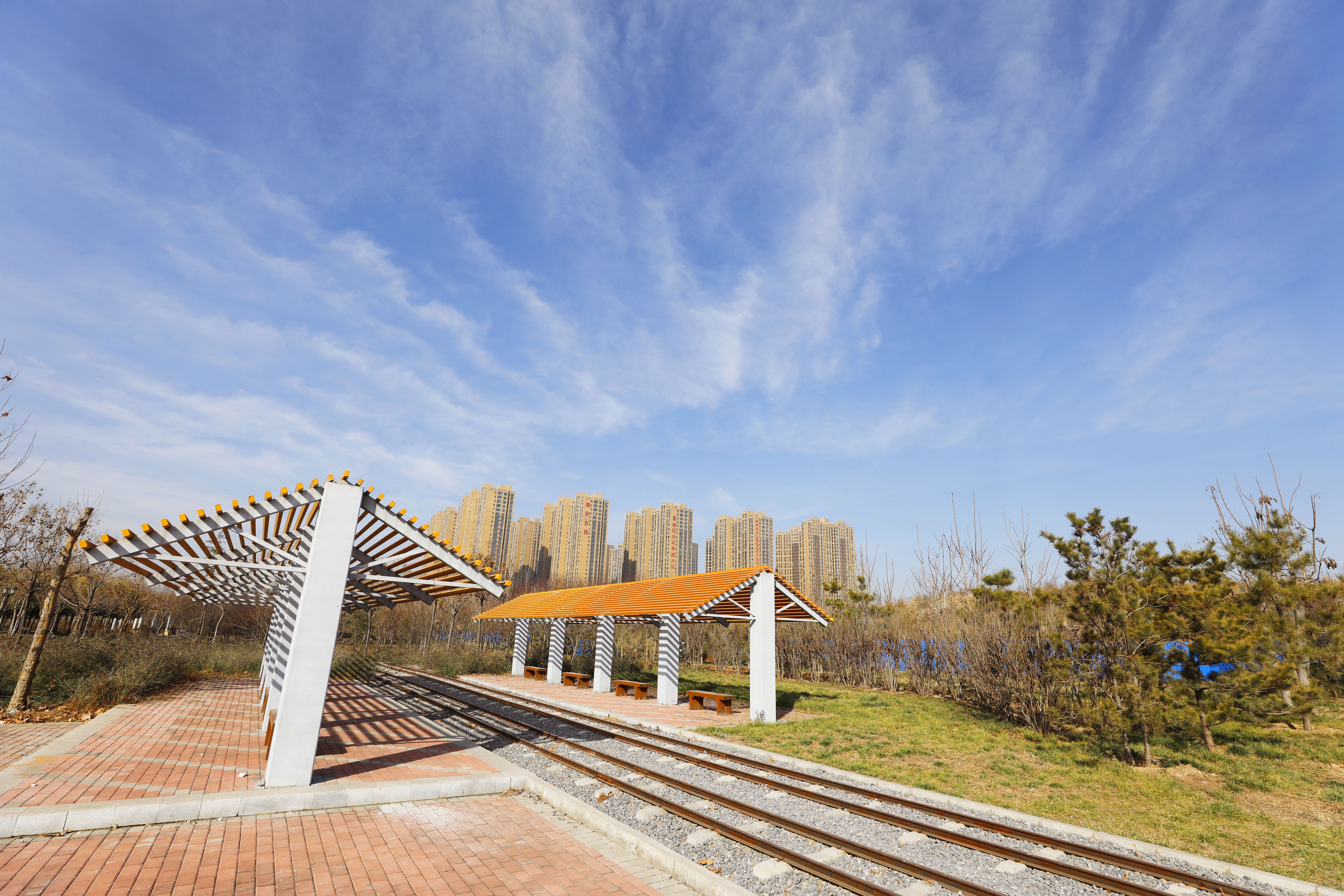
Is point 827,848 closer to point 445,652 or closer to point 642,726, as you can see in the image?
point 642,726

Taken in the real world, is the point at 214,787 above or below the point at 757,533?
below

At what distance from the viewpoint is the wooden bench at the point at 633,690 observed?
20.6 m

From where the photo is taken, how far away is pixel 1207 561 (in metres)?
12.3

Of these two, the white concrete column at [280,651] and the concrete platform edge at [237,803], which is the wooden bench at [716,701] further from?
the white concrete column at [280,651]

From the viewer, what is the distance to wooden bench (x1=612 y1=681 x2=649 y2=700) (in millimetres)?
20578

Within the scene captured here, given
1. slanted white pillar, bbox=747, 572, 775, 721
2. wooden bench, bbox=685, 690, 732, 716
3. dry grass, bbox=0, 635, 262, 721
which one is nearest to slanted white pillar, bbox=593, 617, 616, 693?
wooden bench, bbox=685, 690, 732, 716

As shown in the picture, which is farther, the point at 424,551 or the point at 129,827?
the point at 424,551

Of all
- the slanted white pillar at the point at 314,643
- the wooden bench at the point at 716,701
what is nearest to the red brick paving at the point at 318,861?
the slanted white pillar at the point at 314,643

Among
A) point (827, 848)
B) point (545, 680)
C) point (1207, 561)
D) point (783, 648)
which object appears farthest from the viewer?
point (783, 648)

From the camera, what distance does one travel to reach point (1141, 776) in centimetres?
1073

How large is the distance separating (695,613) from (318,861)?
12222 mm

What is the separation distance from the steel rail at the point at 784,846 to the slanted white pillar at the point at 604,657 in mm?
11482

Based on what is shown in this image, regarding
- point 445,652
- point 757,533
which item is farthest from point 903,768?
point 757,533

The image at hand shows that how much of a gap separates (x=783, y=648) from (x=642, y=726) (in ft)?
54.1
